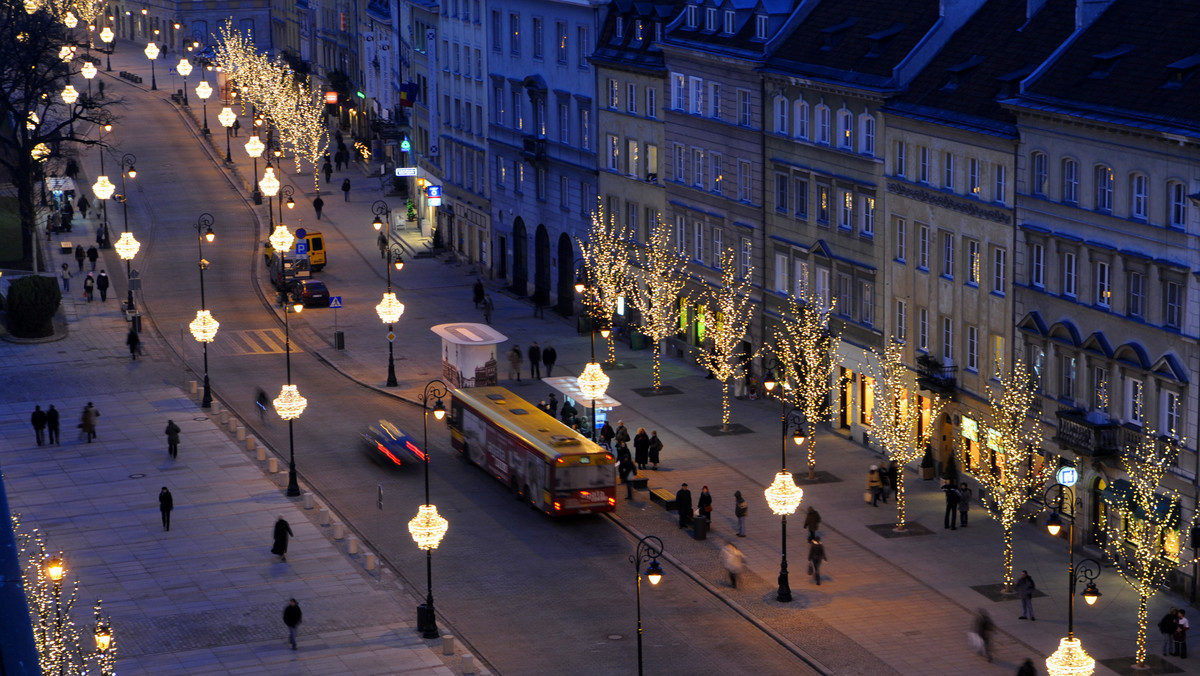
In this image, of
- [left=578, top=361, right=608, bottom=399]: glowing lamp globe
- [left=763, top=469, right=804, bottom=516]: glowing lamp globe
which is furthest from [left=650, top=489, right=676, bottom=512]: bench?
[left=763, top=469, right=804, bottom=516]: glowing lamp globe

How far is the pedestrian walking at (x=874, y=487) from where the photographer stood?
56.6 metres

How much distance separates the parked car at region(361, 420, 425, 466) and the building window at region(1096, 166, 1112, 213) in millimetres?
25248

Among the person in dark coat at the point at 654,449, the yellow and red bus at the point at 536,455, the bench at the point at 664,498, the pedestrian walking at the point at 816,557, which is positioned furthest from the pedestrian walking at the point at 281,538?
the person in dark coat at the point at 654,449

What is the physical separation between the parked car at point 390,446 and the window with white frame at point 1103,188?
25250 mm

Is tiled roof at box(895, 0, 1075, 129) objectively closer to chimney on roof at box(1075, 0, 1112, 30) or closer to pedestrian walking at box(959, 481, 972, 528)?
chimney on roof at box(1075, 0, 1112, 30)

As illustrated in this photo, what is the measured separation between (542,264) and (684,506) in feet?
133

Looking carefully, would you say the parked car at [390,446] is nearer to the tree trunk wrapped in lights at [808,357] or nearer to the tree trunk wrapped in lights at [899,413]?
the tree trunk wrapped in lights at [808,357]

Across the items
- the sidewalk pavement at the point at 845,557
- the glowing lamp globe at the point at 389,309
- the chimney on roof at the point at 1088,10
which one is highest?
the chimney on roof at the point at 1088,10

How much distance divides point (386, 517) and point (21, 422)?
20266 millimetres

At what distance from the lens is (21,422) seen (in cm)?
6969

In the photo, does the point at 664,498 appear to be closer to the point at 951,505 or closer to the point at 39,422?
the point at 951,505

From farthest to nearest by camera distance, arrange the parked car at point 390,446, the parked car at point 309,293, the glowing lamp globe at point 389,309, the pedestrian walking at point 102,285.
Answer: the parked car at point 309,293, the pedestrian walking at point 102,285, the glowing lamp globe at point 389,309, the parked car at point 390,446

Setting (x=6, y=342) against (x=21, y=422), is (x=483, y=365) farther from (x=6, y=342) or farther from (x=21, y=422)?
(x=6, y=342)

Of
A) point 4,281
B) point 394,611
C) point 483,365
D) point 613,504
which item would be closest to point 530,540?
point 613,504
